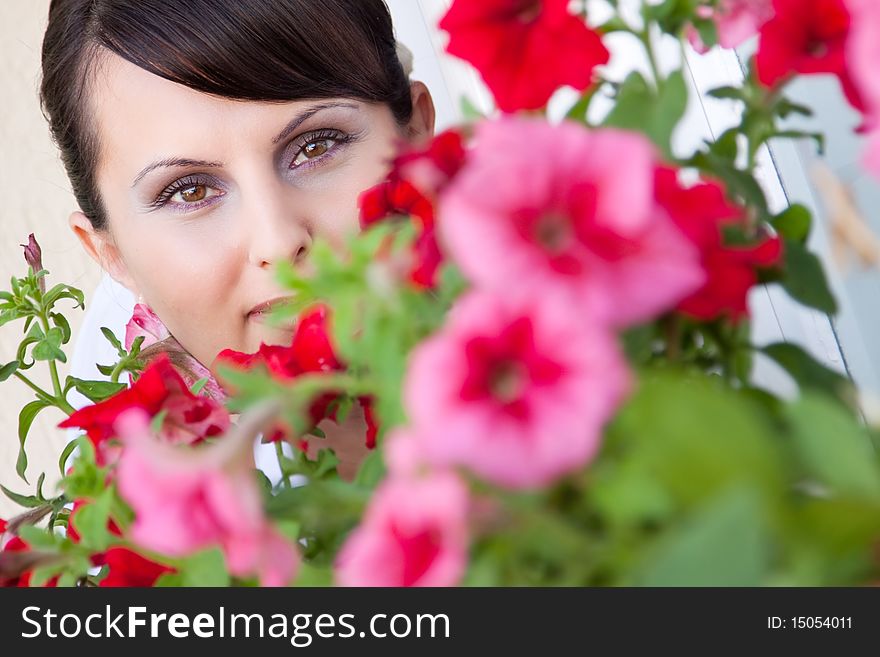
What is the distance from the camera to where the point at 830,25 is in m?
0.23

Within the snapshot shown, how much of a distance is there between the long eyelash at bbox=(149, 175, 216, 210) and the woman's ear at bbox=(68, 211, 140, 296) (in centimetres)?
12

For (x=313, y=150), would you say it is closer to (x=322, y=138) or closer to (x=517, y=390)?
(x=322, y=138)

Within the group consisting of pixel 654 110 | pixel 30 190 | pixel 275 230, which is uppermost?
pixel 30 190

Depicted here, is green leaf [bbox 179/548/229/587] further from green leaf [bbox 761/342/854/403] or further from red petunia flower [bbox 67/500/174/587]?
green leaf [bbox 761/342/854/403]

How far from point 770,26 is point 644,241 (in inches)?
4.5

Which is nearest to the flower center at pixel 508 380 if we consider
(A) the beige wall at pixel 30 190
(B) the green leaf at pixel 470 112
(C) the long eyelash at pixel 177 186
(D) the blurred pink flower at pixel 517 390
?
(D) the blurred pink flower at pixel 517 390

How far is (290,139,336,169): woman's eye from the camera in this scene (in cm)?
66

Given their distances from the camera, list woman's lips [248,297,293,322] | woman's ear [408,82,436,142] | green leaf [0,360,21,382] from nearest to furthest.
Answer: green leaf [0,360,21,382] → woman's lips [248,297,293,322] → woman's ear [408,82,436,142]

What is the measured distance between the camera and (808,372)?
0.24m

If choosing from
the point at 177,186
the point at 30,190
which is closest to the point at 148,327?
the point at 177,186

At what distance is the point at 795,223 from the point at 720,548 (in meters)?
0.17

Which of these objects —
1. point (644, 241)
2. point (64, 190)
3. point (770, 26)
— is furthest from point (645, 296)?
point (64, 190)

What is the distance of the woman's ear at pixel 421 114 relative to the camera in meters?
0.78

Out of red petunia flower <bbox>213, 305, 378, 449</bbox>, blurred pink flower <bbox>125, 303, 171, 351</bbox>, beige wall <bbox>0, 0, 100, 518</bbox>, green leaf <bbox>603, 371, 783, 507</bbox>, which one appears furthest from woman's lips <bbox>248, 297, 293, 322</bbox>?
beige wall <bbox>0, 0, 100, 518</bbox>
